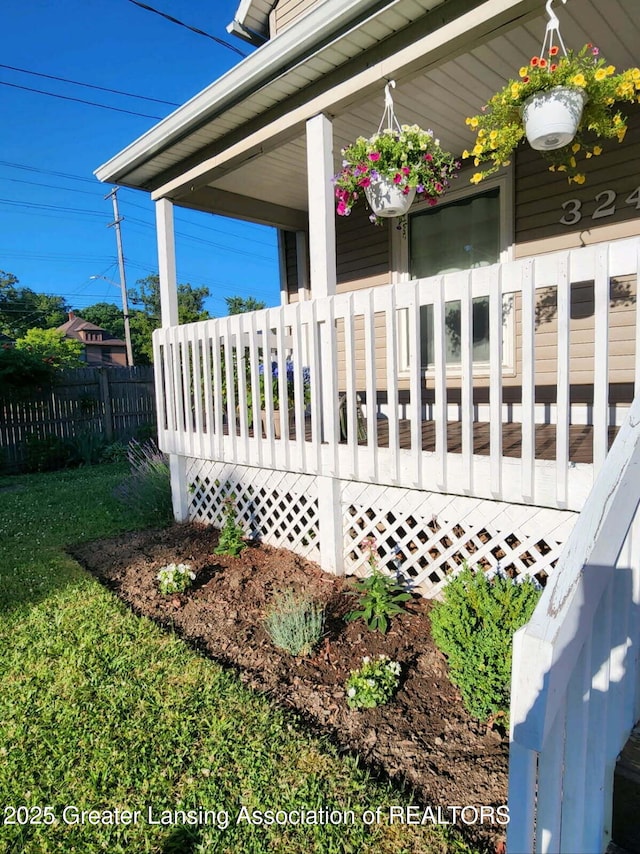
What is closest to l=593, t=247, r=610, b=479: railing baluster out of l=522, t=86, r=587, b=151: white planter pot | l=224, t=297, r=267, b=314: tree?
l=522, t=86, r=587, b=151: white planter pot

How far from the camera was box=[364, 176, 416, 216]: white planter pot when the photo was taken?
3.30 m

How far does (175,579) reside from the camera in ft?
11.5

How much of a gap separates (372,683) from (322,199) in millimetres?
2873

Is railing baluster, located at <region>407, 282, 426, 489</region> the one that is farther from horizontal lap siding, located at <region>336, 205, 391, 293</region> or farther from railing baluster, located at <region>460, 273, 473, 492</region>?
horizontal lap siding, located at <region>336, 205, 391, 293</region>

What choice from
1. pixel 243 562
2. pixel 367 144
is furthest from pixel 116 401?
pixel 367 144

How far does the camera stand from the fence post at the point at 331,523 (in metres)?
3.59

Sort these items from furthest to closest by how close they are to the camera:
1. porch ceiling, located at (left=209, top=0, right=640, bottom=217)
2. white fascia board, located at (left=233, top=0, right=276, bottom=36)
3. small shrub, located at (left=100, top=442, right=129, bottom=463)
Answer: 1. small shrub, located at (left=100, top=442, right=129, bottom=463)
2. white fascia board, located at (left=233, top=0, right=276, bottom=36)
3. porch ceiling, located at (left=209, top=0, right=640, bottom=217)

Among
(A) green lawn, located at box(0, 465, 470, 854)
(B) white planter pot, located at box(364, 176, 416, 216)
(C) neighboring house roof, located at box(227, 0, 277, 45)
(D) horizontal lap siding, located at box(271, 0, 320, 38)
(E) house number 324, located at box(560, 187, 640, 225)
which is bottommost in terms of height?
(A) green lawn, located at box(0, 465, 470, 854)

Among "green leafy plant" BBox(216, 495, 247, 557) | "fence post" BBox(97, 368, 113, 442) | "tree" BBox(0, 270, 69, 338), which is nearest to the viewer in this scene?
"green leafy plant" BBox(216, 495, 247, 557)

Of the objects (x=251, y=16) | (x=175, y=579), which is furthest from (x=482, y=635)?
(x=251, y=16)

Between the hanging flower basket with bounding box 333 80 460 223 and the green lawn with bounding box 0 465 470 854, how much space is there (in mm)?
2865

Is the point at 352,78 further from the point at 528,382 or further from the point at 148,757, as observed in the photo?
Result: the point at 148,757

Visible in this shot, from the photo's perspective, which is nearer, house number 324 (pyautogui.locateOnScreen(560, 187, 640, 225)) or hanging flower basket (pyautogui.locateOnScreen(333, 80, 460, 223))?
hanging flower basket (pyautogui.locateOnScreen(333, 80, 460, 223))

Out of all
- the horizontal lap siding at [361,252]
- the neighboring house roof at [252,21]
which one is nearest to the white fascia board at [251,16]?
the neighboring house roof at [252,21]
